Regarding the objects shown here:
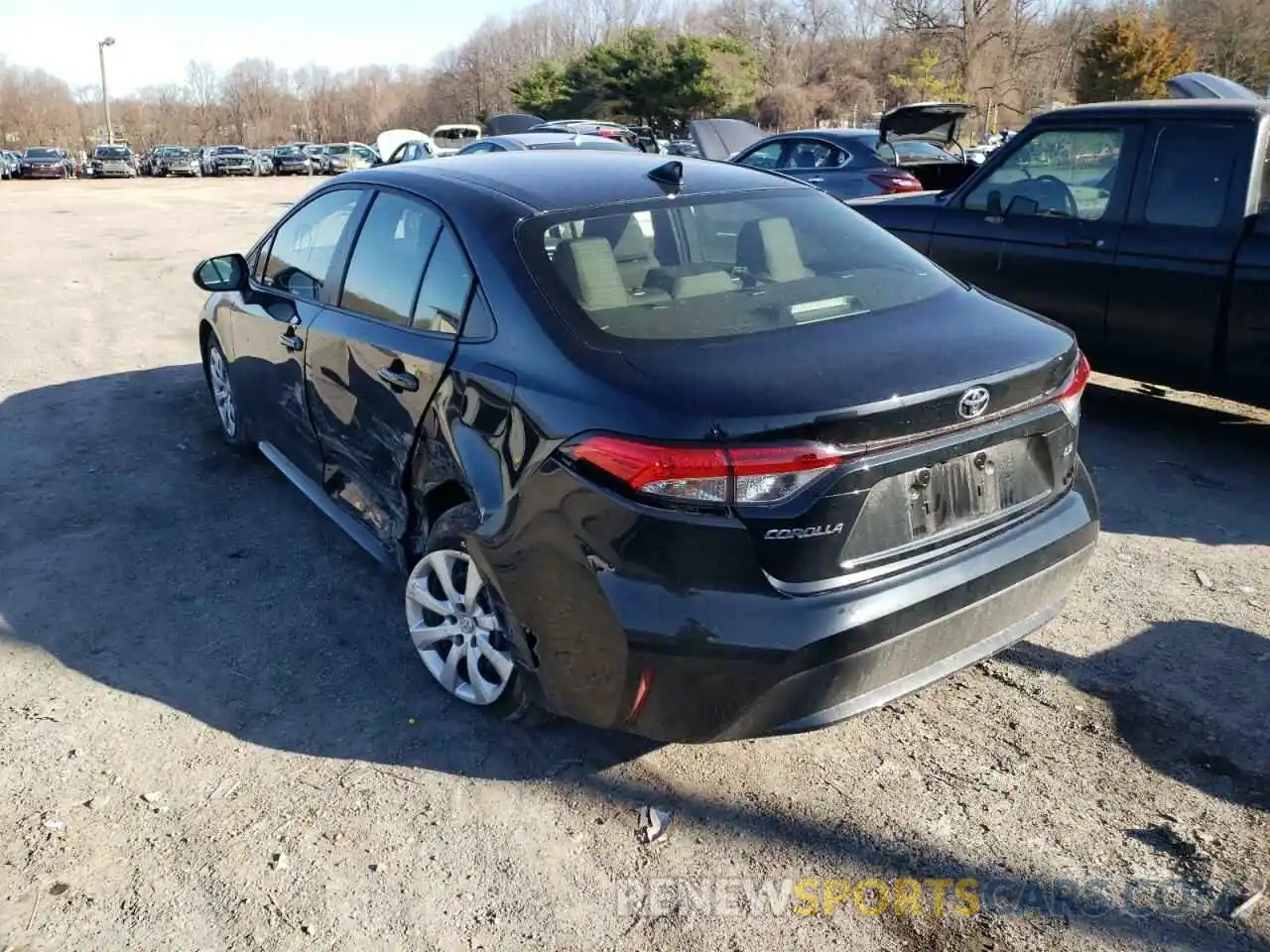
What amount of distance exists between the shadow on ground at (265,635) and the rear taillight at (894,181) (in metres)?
5.79

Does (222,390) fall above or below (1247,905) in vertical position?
above

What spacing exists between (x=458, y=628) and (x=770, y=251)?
156cm

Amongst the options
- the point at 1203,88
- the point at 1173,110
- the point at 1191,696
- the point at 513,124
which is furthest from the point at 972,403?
the point at 513,124

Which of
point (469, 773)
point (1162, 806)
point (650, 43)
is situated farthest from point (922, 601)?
point (650, 43)

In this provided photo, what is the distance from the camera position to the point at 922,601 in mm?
2609

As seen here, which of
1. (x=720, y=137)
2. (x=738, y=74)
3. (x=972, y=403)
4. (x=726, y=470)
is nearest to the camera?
(x=726, y=470)

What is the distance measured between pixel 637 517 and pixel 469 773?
108 cm

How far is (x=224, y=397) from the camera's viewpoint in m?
5.75

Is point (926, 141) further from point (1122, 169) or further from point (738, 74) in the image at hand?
point (738, 74)

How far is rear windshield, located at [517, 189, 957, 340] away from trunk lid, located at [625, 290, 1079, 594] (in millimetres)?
150

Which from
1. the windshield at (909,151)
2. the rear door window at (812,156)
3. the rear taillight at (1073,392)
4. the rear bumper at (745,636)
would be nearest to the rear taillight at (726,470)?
the rear bumper at (745,636)

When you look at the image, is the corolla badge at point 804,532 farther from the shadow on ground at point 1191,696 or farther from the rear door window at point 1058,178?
the rear door window at point 1058,178

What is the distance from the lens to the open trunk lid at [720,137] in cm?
1616

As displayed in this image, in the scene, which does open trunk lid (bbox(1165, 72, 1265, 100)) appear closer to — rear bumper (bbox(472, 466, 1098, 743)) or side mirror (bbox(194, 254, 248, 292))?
rear bumper (bbox(472, 466, 1098, 743))
